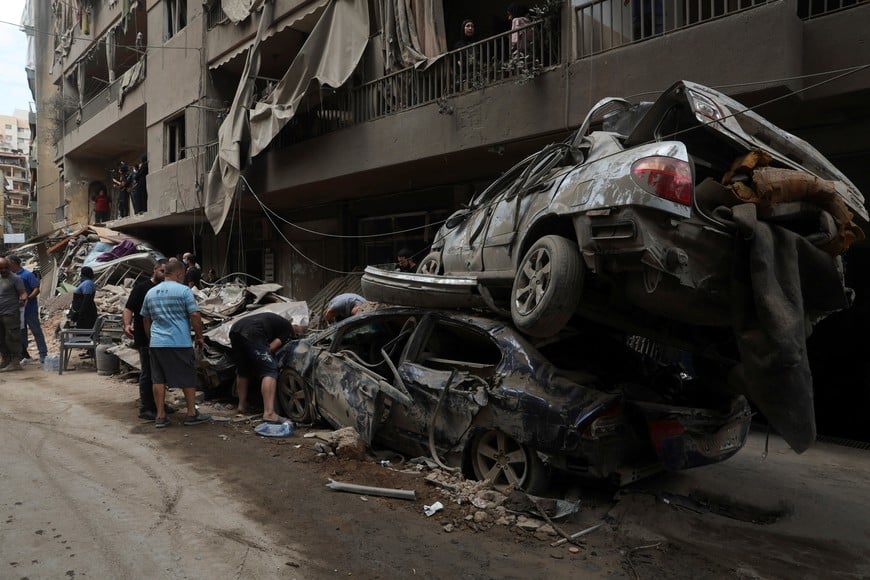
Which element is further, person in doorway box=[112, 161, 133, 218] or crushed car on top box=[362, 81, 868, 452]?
person in doorway box=[112, 161, 133, 218]

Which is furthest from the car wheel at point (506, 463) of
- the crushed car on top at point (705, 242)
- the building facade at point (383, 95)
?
the building facade at point (383, 95)

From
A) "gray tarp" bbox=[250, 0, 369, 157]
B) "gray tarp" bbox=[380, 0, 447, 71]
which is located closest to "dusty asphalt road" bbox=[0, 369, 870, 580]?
"gray tarp" bbox=[380, 0, 447, 71]

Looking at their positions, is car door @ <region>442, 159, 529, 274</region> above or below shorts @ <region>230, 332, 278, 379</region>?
above

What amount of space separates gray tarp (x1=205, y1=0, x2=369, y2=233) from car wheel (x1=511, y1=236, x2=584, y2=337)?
6967 millimetres

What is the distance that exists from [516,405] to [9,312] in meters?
9.62

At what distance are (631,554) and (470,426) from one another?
135 cm

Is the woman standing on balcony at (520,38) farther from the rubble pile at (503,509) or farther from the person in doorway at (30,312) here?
the person in doorway at (30,312)

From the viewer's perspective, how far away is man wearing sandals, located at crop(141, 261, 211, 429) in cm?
598

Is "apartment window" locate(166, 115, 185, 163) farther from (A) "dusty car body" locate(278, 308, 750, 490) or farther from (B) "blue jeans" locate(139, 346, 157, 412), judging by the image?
(A) "dusty car body" locate(278, 308, 750, 490)

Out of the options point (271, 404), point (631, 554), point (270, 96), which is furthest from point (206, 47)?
point (631, 554)

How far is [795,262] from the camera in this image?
3316 millimetres

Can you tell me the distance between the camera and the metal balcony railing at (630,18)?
645cm

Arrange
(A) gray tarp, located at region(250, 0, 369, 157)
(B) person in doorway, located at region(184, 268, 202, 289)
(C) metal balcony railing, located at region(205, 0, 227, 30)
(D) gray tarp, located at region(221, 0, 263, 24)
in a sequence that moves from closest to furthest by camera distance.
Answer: (A) gray tarp, located at region(250, 0, 369, 157) → (B) person in doorway, located at region(184, 268, 202, 289) → (D) gray tarp, located at region(221, 0, 263, 24) → (C) metal balcony railing, located at region(205, 0, 227, 30)

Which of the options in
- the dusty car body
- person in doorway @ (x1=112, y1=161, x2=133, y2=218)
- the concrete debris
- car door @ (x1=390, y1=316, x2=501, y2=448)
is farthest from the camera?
person in doorway @ (x1=112, y1=161, x2=133, y2=218)
